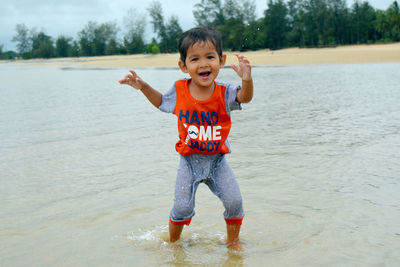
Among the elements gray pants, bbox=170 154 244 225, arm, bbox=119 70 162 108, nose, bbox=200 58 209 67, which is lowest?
gray pants, bbox=170 154 244 225

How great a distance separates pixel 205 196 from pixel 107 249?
1307 mm

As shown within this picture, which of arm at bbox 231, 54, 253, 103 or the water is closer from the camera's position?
arm at bbox 231, 54, 253, 103

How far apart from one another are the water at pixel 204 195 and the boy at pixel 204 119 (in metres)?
0.36

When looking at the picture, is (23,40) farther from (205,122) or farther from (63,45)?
(205,122)

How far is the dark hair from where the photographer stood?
261 cm

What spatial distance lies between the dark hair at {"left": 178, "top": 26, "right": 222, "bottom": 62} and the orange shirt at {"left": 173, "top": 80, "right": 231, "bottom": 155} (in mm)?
269

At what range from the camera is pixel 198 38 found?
2607mm

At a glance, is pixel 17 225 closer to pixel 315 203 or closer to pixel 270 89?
pixel 315 203

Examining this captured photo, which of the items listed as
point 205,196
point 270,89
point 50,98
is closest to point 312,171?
point 205,196

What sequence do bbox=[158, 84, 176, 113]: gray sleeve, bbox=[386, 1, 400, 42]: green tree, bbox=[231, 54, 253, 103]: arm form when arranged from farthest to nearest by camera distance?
bbox=[386, 1, 400, 42]: green tree → bbox=[158, 84, 176, 113]: gray sleeve → bbox=[231, 54, 253, 103]: arm

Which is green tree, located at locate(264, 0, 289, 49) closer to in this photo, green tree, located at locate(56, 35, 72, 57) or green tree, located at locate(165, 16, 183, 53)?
green tree, located at locate(165, 16, 183, 53)

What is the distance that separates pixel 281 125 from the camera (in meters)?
6.99

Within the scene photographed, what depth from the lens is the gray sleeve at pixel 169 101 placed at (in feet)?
9.33

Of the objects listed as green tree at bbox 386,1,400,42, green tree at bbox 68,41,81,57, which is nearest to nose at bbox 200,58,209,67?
green tree at bbox 386,1,400,42
